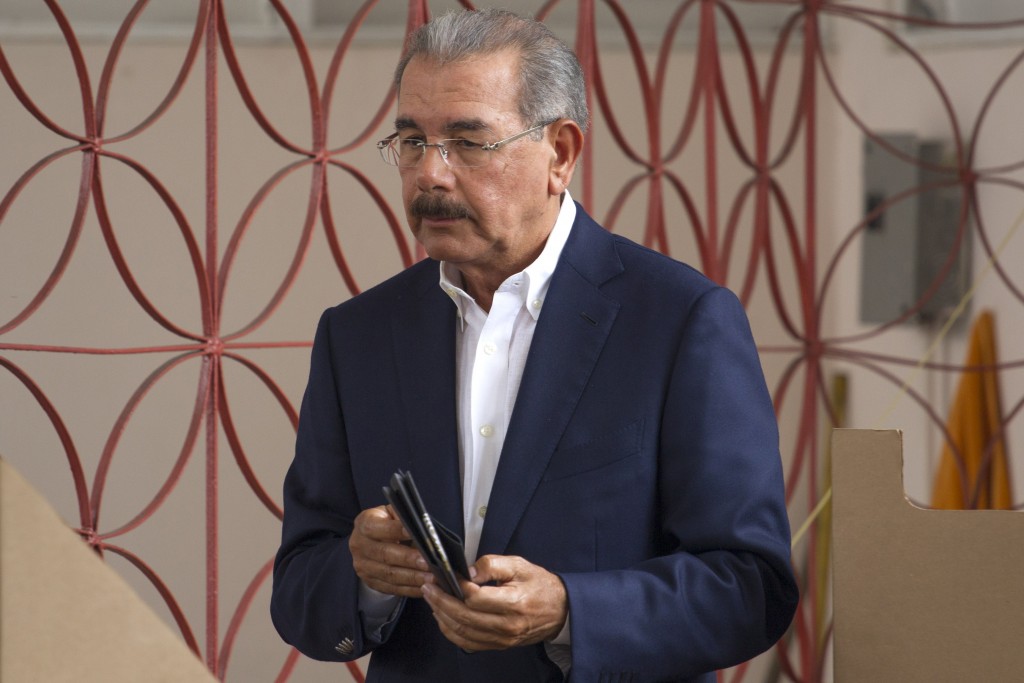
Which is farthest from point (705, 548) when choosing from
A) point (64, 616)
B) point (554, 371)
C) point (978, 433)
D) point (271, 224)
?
point (271, 224)

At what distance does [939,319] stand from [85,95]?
2.57 m

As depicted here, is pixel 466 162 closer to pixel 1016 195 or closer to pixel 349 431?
pixel 349 431

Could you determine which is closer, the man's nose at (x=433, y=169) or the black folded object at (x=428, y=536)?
the black folded object at (x=428, y=536)

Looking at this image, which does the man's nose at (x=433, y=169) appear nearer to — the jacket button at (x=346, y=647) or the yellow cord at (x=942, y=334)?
the jacket button at (x=346, y=647)

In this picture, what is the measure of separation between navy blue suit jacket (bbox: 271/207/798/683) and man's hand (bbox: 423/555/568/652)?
0.09ft

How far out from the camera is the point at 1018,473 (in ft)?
10.2

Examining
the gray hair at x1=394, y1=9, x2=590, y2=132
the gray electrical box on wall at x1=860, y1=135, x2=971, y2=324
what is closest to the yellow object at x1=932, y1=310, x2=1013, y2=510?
the gray electrical box on wall at x1=860, y1=135, x2=971, y2=324

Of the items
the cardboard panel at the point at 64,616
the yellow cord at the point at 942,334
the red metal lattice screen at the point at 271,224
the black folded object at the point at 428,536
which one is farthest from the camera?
the red metal lattice screen at the point at 271,224

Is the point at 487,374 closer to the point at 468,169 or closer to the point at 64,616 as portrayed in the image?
the point at 468,169

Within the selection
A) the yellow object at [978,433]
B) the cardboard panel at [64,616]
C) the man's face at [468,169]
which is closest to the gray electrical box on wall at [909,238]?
the yellow object at [978,433]

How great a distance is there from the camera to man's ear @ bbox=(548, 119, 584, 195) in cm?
128

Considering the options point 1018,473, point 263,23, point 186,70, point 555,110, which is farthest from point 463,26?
point 1018,473

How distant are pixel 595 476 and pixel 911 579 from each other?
30 centimetres

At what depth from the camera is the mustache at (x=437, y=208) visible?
4.00 feet
